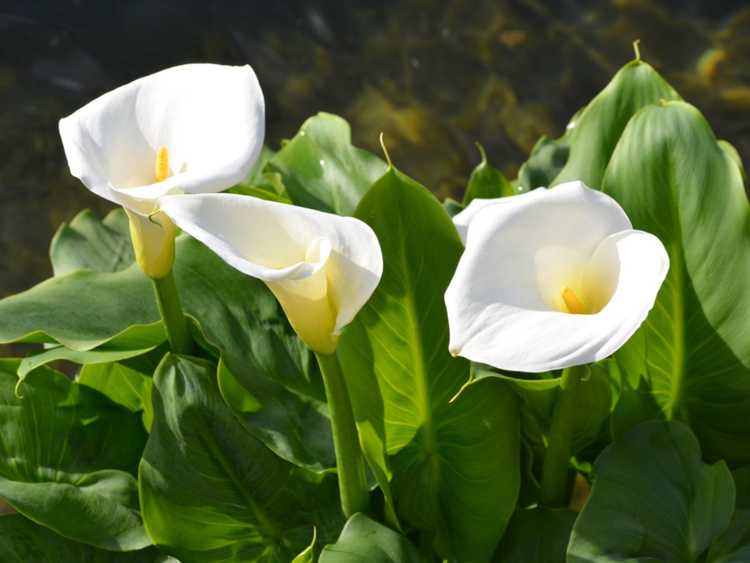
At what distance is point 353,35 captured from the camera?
3.26m

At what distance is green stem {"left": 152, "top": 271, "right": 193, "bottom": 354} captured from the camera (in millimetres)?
1301

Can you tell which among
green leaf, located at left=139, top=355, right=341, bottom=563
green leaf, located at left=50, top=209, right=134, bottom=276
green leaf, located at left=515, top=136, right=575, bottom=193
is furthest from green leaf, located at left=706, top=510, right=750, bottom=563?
green leaf, located at left=50, top=209, right=134, bottom=276

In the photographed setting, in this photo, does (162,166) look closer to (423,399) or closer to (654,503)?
(423,399)

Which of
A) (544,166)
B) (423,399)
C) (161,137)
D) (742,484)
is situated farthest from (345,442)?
(544,166)

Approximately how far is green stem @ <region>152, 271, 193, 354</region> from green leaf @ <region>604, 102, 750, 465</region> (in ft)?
1.59

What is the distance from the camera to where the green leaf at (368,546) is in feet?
4.00

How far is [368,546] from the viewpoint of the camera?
1.26 meters

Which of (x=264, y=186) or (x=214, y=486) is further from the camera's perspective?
(x=264, y=186)

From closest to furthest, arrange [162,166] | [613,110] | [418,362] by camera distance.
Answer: [162,166] → [418,362] → [613,110]

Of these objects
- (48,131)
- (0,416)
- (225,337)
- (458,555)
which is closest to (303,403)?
(225,337)

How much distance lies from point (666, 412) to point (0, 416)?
77 centimetres

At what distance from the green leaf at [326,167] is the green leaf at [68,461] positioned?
1.25ft

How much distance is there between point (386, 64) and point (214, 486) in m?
2.01

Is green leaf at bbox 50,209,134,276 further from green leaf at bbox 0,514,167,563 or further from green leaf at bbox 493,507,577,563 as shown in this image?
green leaf at bbox 493,507,577,563
